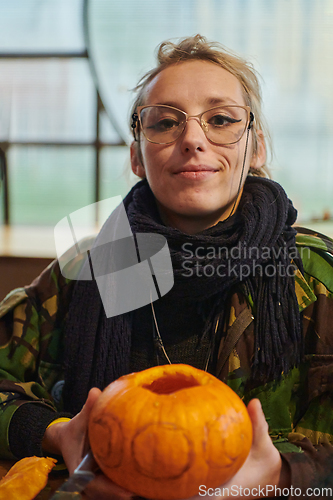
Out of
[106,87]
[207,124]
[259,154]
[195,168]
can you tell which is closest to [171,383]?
[195,168]

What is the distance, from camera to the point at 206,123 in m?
0.90

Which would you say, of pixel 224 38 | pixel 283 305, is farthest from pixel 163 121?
pixel 224 38

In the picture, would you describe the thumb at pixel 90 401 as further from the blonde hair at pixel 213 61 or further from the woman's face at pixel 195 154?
the blonde hair at pixel 213 61

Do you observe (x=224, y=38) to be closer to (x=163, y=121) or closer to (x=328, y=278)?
(x=163, y=121)

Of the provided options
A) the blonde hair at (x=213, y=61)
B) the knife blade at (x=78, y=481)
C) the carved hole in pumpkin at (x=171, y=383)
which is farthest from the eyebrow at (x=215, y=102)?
the knife blade at (x=78, y=481)

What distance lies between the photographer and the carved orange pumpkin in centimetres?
47

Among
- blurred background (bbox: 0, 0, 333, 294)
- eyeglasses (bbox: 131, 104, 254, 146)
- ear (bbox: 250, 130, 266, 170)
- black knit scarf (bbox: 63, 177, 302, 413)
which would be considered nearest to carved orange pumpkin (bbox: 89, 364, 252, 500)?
black knit scarf (bbox: 63, 177, 302, 413)

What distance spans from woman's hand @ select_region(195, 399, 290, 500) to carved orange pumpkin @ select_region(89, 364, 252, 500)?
0.08ft

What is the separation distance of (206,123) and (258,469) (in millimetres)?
696

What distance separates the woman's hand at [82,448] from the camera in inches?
20.8

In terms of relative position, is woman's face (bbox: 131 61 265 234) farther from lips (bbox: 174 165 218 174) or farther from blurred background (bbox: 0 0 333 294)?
blurred background (bbox: 0 0 333 294)

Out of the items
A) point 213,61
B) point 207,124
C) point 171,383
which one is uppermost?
point 213,61

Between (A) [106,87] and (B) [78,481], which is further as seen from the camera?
(A) [106,87]

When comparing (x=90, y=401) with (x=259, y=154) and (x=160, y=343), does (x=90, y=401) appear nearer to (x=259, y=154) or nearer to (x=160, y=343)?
(x=160, y=343)
